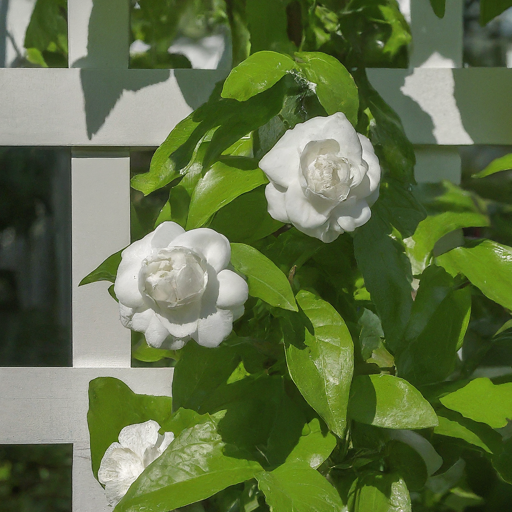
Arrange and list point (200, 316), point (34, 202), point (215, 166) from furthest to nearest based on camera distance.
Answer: point (34, 202)
point (215, 166)
point (200, 316)

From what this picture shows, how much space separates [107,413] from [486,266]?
1.46 feet

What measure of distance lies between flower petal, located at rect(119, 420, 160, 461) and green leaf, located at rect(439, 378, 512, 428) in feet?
0.98

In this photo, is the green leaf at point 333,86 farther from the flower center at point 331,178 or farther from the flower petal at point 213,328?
the flower petal at point 213,328

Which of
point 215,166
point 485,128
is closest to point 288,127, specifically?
point 215,166

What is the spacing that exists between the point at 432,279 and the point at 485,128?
276mm

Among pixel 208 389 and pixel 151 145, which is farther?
pixel 151 145

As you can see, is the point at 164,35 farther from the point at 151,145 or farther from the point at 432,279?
the point at 432,279

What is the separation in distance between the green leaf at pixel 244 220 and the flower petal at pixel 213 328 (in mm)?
134

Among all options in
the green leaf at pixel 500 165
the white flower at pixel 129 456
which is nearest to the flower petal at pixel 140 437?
the white flower at pixel 129 456

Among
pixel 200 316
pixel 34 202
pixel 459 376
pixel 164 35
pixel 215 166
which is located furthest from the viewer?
pixel 34 202

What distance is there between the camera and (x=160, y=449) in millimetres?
533

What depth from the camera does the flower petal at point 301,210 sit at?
43cm

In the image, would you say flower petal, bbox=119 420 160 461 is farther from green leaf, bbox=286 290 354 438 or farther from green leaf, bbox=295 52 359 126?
green leaf, bbox=295 52 359 126

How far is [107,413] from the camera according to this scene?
23.0 inches
